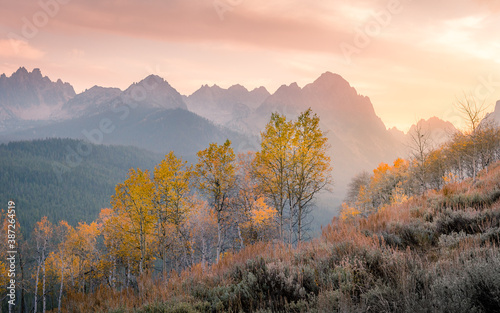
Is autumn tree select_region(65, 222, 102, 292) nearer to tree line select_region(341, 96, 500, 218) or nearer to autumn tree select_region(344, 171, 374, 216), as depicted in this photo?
tree line select_region(341, 96, 500, 218)

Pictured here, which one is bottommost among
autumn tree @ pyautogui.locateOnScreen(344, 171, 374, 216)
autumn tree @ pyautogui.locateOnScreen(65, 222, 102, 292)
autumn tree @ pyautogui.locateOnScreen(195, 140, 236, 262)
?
autumn tree @ pyautogui.locateOnScreen(65, 222, 102, 292)

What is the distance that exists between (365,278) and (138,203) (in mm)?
25574

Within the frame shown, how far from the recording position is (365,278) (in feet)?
14.0

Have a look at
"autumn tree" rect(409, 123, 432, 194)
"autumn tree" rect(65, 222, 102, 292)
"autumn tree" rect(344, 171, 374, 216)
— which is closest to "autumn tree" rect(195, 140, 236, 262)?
"autumn tree" rect(409, 123, 432, 194)

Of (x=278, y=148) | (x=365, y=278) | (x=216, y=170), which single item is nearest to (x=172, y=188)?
(x=216, y=170)

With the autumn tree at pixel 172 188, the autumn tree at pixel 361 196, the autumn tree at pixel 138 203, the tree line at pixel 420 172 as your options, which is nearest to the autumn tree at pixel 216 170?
the autumn tree at pixel 172 188

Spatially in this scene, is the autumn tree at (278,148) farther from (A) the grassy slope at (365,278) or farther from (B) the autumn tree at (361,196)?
(B) the autumn tree at (361,196)

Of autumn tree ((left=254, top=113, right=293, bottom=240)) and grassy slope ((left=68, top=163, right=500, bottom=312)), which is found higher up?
autumn tree ((left=254, top=113, right=293, bottom=240))

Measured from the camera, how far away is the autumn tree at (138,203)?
1014 inches

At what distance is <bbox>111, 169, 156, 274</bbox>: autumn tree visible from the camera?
2577 cm

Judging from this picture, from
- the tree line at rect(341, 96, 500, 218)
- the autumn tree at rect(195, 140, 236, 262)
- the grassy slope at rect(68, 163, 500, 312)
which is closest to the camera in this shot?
the grassy slope at rect(68, 163, 500, 312)

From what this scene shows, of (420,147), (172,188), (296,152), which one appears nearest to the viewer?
(296,152)

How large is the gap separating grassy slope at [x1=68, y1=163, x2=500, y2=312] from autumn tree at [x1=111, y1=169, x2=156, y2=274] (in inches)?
765

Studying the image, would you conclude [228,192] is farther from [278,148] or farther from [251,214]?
[278,148]
